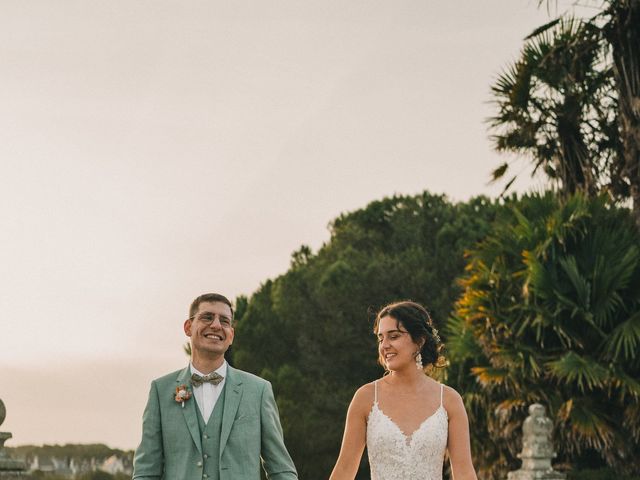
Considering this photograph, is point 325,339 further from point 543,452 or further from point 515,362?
point 543,452

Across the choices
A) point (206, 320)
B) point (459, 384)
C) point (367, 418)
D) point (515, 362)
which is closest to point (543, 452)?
point (515, 362)

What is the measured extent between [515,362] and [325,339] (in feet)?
47.3

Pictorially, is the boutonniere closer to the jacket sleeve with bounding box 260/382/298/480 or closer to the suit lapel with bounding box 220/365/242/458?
the suit lapel with bounding box 220/365/242/458

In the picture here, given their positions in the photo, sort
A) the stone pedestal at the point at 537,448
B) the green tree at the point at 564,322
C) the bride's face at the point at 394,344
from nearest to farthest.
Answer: the bride's face at the point at 394,344 → the stone pedestal at the point at 537,448 → the green tree at the point at 564,322

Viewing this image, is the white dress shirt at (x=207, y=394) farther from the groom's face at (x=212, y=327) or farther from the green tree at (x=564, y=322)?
the green tree at (x=564, y=322)

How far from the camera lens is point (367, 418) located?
5.91m

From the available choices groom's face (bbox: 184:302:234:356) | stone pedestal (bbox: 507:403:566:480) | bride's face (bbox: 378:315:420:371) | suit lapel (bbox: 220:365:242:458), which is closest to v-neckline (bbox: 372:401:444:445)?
bride's face (bbox: 378:315:420:371)

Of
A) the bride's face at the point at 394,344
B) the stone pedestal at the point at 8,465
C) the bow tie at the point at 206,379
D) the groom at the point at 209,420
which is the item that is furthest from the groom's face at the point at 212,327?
the stone pedestal at the point at 8,465

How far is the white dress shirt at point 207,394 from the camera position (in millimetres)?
5285

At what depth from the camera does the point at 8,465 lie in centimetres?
1168

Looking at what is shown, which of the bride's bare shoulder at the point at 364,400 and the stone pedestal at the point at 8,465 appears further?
the stone pedestal at the point at 8,465

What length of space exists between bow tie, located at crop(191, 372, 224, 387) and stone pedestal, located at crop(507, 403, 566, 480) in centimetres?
1205

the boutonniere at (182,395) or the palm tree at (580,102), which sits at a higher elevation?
the palm tree at (580,102)

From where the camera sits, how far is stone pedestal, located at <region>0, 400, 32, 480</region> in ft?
38.2
